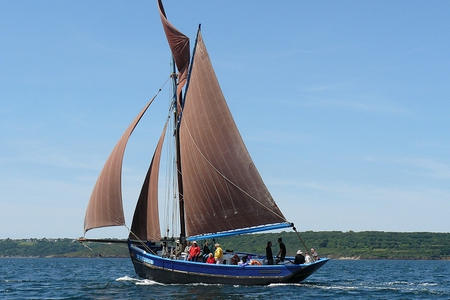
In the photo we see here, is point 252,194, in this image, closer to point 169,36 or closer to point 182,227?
point 182,227

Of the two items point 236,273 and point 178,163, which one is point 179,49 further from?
point 236,273

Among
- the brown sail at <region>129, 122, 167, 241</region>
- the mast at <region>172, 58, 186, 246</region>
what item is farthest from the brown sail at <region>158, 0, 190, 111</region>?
the brown sail at <region>129, 122, 167, 241</region>

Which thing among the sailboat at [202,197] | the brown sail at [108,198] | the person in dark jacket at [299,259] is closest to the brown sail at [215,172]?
the sailboat at [202,197]

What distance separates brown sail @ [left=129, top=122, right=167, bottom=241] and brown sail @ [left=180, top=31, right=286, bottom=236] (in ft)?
A: 10.3

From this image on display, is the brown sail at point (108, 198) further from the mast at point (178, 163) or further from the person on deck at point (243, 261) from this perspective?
the person on deck at point (243, 261)

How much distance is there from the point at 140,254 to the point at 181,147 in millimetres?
8273

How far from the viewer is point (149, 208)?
150 ft

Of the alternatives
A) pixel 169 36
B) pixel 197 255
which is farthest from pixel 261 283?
pixel 169 36

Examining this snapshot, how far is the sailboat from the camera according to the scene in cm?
4084

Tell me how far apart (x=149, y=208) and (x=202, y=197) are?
16.4 ft

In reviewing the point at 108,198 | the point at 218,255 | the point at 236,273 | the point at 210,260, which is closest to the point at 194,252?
the point at 210,260

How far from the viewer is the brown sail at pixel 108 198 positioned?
4362 cm

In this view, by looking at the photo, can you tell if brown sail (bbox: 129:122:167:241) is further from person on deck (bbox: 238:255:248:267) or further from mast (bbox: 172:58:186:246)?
person on deck (bbox: 238:255:248:267)

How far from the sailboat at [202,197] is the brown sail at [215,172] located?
0.07 m
